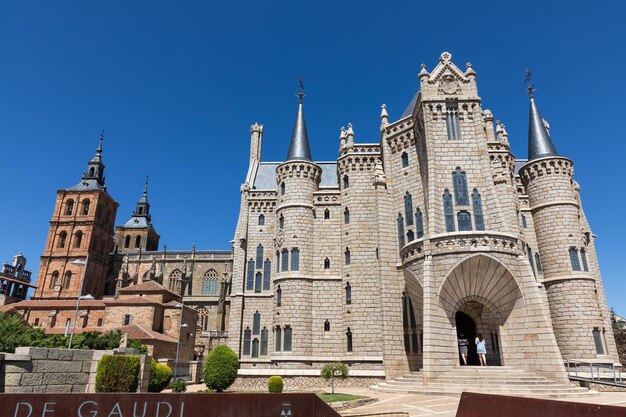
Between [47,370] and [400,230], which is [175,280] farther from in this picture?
[47,370]

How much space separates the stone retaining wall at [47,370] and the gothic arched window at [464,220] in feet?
60.9

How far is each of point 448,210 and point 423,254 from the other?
3.24 m

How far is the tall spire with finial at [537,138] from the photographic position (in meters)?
29.3

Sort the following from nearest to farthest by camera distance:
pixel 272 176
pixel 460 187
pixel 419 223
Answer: pixel 460 187 < pixel 419 223 < pixel 272 176

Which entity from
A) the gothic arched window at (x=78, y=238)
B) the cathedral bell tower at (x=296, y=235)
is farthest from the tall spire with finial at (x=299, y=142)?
the gothic arched window at (x=78, y=238)

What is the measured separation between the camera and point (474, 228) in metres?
22.4

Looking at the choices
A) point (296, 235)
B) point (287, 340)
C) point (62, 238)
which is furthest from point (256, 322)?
point (62, 238)

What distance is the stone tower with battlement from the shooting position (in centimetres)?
2080

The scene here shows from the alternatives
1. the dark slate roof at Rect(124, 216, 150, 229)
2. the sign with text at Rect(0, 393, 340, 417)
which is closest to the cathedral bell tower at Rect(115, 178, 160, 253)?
the dark slate roof at Rect(124, 216, 150, 229)

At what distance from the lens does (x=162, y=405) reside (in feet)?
21.7

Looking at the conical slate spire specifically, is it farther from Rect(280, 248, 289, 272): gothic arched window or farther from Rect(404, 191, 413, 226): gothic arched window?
Rect(280, 248, 289, 272): gothic arched window

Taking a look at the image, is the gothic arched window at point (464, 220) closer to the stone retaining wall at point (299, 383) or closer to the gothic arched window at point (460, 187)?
the gothic arched window at point (460, 187)

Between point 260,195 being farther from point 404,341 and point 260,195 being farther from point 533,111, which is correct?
point 533,111

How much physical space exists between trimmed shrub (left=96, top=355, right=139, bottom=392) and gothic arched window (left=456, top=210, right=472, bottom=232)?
705 inches
